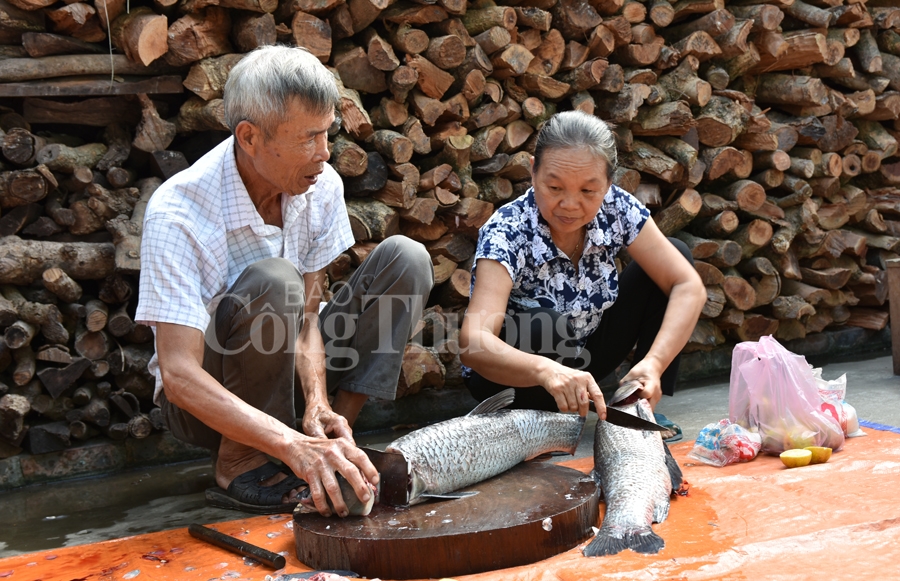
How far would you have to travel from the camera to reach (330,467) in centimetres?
225

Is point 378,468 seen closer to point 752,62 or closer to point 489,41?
point 489,41

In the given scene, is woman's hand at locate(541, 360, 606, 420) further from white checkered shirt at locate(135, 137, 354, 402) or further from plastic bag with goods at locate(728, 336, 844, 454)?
white checkered shirt at locate(135, 137, 354, 402)

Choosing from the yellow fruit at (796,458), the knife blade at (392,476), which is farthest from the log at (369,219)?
the yellow fruit at (796,458)

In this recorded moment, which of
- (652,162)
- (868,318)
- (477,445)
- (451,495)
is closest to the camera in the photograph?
(451,495)

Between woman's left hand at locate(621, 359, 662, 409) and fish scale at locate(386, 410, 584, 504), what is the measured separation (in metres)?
0.24

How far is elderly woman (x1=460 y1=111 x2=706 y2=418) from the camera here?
3.03 metres

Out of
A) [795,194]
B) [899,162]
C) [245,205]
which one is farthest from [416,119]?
[899,162]

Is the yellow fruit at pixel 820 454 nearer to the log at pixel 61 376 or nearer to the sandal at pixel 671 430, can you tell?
the sandal at pixel 671 430

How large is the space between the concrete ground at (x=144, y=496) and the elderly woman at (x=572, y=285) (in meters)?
0.53

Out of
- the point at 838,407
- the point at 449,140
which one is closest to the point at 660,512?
the point at 838,407

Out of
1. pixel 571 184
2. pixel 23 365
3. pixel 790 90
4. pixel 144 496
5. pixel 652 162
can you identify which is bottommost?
pixel 144 496

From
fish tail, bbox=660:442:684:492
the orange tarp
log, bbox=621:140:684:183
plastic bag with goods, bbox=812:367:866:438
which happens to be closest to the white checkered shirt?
the orange tarp

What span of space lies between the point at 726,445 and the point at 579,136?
48.4 inches

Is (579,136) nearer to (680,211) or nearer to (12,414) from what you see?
(680,211)
